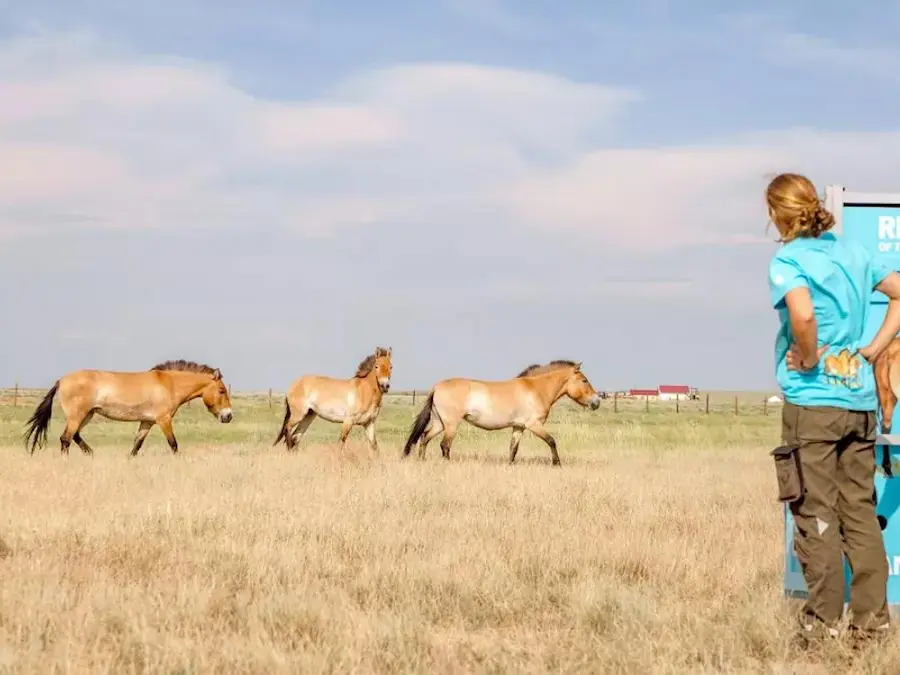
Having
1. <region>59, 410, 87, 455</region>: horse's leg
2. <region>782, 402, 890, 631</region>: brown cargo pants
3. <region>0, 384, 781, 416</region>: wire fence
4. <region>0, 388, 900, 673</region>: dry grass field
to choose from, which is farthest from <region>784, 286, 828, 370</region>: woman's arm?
<region>0, 384, 781, 416</region>: wire fence

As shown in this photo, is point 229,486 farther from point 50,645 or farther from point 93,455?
point 50,645

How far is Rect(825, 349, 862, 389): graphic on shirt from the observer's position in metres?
5.49

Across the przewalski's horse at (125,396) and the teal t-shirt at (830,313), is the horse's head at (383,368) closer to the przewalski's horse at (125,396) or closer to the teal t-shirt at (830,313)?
the przewalski's horse at (125,396)

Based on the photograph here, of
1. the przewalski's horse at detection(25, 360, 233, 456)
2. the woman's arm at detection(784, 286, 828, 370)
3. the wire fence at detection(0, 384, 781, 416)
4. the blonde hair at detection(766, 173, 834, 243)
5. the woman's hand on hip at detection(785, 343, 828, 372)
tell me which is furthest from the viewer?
the wire fence at detection(0, 384, 781, 416)

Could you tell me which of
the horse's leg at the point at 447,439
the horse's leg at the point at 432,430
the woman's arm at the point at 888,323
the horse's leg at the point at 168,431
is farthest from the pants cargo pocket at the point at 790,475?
the horse's leg at the point at 168,431

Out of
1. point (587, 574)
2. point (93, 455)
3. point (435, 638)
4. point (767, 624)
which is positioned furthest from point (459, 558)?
point (93, 455)

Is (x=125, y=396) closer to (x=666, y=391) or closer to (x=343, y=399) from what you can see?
(x=343, y=399)

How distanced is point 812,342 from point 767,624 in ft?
5.71

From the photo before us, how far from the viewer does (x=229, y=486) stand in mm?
13945

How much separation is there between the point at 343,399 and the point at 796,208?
17182 mm

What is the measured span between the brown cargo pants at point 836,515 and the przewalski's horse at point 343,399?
1525 cm

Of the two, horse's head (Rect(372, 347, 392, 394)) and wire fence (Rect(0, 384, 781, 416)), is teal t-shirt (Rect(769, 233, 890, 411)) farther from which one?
wire fence (Rect(0, 384, 781, 416))

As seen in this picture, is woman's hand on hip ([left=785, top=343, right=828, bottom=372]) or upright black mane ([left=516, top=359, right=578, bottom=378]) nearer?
woman's hand on hip ([left=785, top=343, right=828, bottom=372])

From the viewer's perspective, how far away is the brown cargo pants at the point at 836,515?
18.0 ft
